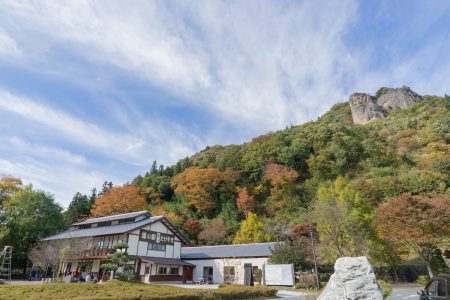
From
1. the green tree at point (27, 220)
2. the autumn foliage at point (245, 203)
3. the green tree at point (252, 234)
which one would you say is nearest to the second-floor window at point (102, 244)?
the green tree at point (27, 220)

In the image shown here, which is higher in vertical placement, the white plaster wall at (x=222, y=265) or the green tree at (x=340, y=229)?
the green tree at (x=340, y=229)

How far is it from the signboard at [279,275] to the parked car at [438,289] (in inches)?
627

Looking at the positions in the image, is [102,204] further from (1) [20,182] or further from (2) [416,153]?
(2) [416,153]

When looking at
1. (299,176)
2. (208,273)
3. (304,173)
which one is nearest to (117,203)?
(208,273)

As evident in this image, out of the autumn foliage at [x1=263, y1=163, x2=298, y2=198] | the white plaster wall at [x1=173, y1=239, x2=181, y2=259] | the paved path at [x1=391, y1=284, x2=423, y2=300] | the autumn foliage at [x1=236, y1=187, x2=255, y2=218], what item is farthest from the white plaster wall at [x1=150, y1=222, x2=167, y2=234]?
the paved path at [x1=391, y1=284, x2=423, y2=300]

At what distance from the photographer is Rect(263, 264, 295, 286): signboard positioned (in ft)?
78.5

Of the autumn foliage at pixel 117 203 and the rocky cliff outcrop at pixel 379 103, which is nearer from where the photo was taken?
the autumn foliage at pixel 117 203

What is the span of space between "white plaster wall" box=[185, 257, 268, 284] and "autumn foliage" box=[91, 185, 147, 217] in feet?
56.9

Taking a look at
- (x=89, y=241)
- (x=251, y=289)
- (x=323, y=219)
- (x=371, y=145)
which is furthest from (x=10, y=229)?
(x=371, y=145)

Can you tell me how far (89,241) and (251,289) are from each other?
20595mm

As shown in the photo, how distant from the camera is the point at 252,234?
120 feet

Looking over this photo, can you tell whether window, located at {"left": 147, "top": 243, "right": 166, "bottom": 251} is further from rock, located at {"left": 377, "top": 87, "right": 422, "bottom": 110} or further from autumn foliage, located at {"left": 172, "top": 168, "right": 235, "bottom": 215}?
rock, located at {"left": 377, "top": 87, "right": 422, "bottom": 110}

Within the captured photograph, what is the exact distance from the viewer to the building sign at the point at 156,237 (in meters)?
30.2

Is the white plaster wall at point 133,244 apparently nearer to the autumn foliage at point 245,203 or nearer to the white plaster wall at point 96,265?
the white plaster wall at point 96,265
